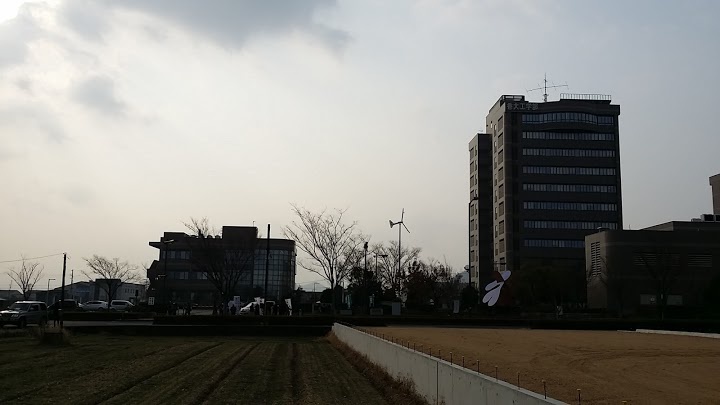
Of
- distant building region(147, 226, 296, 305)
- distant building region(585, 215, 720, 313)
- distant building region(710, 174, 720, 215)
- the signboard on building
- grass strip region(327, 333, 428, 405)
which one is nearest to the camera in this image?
grass strip region(327, 333, 428, 405)

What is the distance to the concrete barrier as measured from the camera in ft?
25.5

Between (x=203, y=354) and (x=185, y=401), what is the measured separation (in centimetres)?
1044

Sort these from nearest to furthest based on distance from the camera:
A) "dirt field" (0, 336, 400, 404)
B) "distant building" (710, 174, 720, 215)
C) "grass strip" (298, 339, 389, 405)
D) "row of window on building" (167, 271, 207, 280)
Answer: "dirt field" (0, 336, 400, 404) → "grass strip" (298, 339, 389, 405) → "row of window on building" (167, 271, 207, 280) → "distant building" (710, 174, 720, 215)

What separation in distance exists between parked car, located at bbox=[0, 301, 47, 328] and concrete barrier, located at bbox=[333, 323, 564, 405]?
89.6 ft

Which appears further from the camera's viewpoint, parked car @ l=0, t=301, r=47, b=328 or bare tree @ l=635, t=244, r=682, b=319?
bare tree @ l=635, t=244, r=682, b=319

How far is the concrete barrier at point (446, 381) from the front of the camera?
7.78 m

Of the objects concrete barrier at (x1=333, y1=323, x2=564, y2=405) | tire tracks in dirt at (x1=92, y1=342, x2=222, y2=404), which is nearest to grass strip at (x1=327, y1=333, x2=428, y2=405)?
concrete barrier at (x1=333, y1=323, x2=564, y2=405)

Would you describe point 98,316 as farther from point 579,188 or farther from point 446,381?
point 579,188

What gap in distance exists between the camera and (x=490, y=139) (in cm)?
13225

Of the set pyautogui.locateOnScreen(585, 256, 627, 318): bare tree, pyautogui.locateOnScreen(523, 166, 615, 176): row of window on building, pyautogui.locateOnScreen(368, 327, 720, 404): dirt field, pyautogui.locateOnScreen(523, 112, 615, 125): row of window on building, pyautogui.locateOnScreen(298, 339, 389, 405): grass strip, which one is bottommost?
pyautogui.locateOnScreen(298, 339, 389, 405): grass strip

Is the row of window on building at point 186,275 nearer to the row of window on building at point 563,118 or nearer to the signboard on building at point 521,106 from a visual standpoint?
the signboard on building at point 521,106

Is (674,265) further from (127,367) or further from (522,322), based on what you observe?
(127,367)

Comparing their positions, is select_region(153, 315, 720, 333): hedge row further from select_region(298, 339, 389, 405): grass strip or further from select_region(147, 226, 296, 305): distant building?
select_region(147, 226, 296, 305): distant building

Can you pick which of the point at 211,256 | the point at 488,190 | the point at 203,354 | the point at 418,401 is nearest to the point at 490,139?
the point at 488,190
